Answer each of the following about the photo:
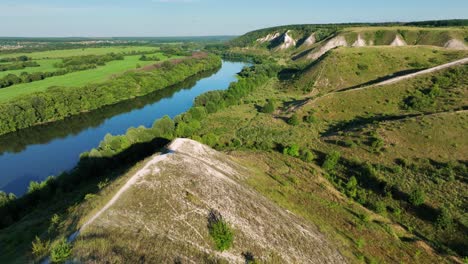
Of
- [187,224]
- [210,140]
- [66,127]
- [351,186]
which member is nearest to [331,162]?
[351,186]

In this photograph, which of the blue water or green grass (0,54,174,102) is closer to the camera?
the blue water

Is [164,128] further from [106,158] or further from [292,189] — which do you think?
[292,189]

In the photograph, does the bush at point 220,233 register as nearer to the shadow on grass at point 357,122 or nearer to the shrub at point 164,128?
the shrub at point 164,128

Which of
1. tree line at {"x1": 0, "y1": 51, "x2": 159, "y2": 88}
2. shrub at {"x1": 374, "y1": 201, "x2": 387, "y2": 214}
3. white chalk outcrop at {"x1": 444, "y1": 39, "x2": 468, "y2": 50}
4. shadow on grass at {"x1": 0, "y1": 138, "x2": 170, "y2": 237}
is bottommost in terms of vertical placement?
shadow on grass at {"x1": 0, "y1": 138, "x2": 170, "y2": 237}

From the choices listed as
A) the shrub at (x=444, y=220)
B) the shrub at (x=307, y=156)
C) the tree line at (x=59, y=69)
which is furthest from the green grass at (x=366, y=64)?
the tree line at (x=59, y=69)

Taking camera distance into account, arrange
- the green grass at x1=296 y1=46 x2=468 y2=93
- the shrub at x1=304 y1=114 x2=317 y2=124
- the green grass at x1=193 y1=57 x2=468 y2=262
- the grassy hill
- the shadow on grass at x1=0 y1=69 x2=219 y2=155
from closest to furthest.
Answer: the grassy hill, the green grass at x1=193 y1=57 x2=468 y2=262, the shrub at x1=304 y1=114 x2=317 y2=124, the shadow on grass at x1=0 y1=69 x2=219 y2=155, the green grass at x1=296 y1=46 x2=468 y2=93

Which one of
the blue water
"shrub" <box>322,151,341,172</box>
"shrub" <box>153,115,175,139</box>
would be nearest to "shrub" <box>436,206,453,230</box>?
"shrub" <box>322,151,341,172</box>

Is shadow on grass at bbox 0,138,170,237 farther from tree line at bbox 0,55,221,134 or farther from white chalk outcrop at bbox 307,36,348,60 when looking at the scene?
white chalk outcrop at bbox 307,36,348,60
